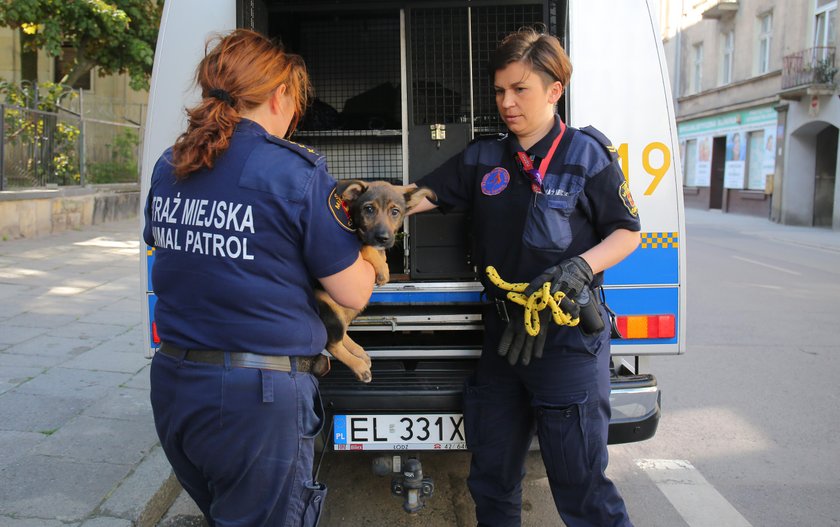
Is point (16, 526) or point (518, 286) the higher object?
point (518, 286)

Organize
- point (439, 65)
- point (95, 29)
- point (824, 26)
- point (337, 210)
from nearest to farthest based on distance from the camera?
point (337, 210), point (439, 65), point (95, 29), point (824, 26)

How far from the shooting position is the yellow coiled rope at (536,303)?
2734mm

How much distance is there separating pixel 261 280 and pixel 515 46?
1.49 meters

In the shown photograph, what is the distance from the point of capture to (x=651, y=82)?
3.46 meters

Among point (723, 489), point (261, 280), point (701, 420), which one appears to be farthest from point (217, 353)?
point (701, 420)

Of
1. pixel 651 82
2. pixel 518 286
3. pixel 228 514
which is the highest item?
pixel 651 82

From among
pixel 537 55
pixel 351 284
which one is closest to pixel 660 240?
pixel 537 55

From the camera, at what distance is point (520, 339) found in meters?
2.91

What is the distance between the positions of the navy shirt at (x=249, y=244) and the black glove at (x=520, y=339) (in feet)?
3.18

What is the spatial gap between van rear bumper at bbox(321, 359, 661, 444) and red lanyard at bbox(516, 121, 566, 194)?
101cm

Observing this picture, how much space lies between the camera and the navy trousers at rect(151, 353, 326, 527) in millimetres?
2100

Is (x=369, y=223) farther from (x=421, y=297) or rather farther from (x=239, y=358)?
(x=239, y=358)

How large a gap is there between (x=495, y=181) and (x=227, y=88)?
1267mm

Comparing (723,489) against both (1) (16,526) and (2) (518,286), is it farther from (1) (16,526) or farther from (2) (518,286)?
(1) (16,526)
